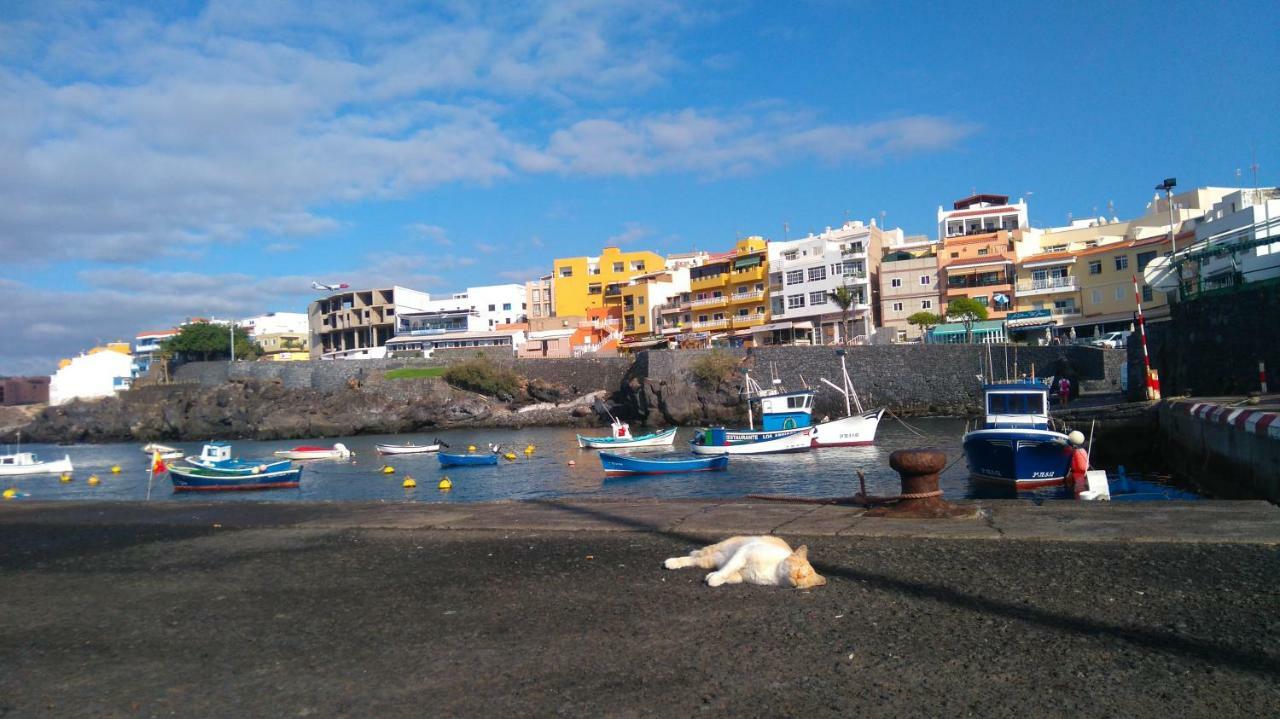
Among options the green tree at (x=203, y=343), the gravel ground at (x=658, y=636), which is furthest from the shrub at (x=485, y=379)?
the gravel ground at (x=658, y=636)

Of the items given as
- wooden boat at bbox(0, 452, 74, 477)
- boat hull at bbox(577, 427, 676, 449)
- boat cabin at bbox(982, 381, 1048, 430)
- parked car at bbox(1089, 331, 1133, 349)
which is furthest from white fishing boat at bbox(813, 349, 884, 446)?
wooden boat at bbox(0, 452, 74, 477)

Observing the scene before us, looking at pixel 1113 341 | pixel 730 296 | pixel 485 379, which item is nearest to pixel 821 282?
pixel 730 296

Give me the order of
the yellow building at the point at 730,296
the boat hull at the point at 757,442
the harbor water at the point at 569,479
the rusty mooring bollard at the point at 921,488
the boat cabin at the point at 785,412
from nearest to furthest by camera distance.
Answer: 1. the rusty mooring bollard at the point at 921,488
2. the harbor water at the point at 569,479
3. the boat hull at the point at 757,442
4. the boat cabin at the point at 785,412
5. the yellow building at the point at 730,296

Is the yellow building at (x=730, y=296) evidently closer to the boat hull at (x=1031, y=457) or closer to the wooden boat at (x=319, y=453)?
the wooden boat at (x=319, y=453)

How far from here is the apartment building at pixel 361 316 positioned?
108500 millimetres

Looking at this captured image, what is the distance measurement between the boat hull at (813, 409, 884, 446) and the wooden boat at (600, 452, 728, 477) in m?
8.30

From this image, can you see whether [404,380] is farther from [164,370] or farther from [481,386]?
[164,370]

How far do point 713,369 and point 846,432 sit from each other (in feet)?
82.9

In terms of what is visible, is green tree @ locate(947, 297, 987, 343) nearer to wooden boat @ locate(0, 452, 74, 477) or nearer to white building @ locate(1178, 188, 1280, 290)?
white building @ locate(1178, 188, 1280, 290)

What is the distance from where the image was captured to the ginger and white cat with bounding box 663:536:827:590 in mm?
6797

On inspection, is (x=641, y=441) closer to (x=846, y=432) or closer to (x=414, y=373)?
(x=846, y=432)

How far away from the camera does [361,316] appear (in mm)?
109375

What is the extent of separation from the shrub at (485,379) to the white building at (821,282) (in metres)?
24.7

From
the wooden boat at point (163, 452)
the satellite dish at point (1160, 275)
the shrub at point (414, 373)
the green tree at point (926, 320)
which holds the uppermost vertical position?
the green tree at point (926, 320)
